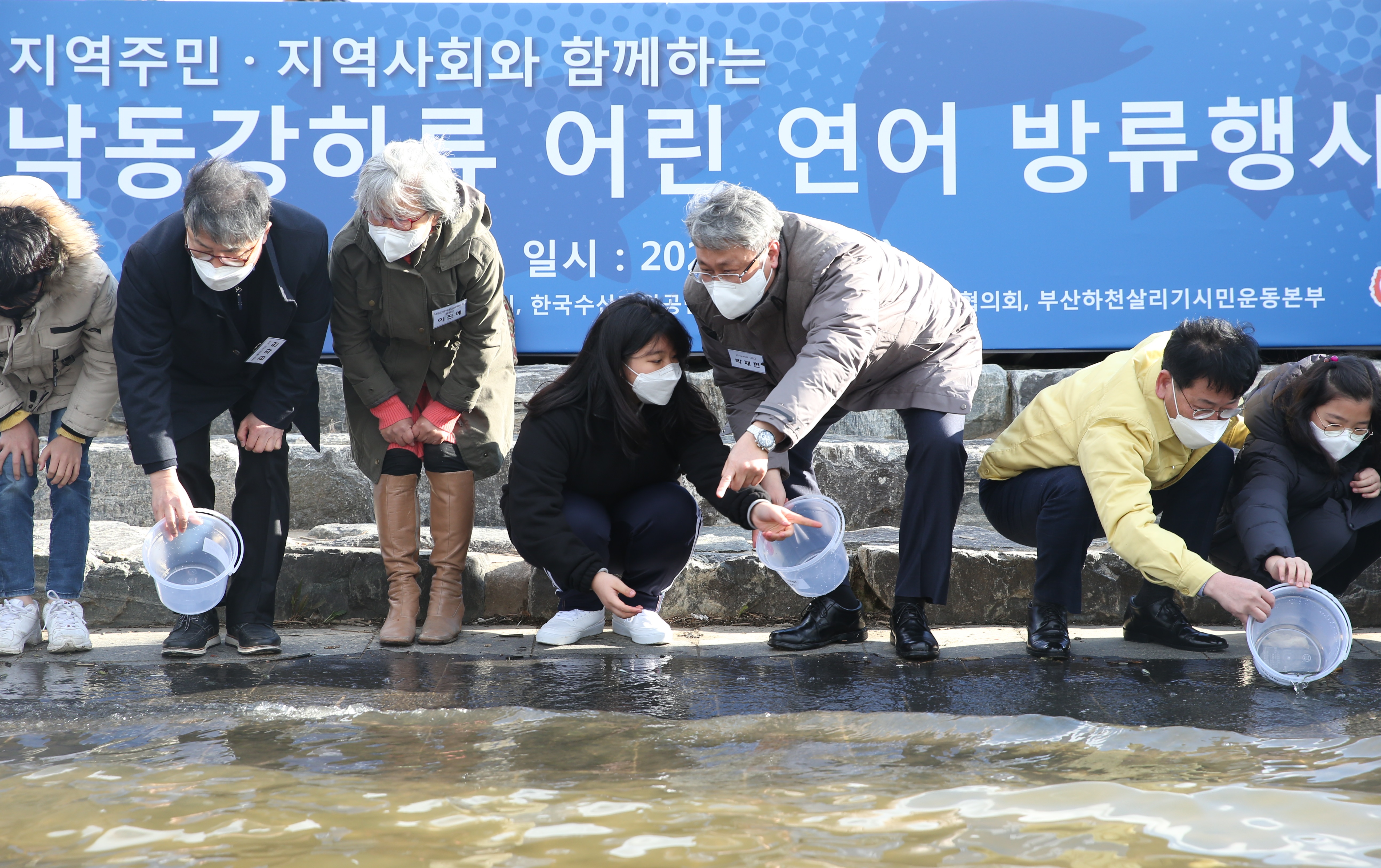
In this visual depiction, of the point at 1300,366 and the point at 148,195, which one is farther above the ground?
the point at 148,195

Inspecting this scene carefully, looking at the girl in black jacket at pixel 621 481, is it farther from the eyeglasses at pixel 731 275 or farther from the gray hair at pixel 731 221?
the gray hair at pixel 731 221

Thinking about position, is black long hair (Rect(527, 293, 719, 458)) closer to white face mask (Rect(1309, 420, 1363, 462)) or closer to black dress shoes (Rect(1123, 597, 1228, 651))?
black dress shoes (Rect(1123, 597, 1228, 651))

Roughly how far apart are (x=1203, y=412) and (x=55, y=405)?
3.67 meters

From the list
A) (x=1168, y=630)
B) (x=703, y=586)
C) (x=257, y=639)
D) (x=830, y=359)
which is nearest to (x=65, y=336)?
(x=257, y=639)

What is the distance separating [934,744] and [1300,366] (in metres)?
1.87

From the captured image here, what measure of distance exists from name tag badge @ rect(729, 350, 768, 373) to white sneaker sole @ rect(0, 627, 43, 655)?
8.19 feet

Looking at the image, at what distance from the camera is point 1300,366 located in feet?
11.2

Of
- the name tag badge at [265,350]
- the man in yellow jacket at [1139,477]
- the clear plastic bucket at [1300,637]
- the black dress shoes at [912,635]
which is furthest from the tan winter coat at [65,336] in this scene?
the clear plastic bucket at [1300,637]

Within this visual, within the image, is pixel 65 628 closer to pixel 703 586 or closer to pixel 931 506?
pixel 703 586

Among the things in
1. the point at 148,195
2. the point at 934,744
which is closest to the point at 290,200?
the point at 148,195

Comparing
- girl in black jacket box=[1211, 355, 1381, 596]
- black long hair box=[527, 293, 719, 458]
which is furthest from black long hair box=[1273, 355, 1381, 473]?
black long hair box=[527, 293, 719, 458]

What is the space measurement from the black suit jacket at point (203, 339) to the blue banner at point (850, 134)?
6.04 ft

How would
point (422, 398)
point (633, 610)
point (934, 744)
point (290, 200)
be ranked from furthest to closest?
point (290, 200), point (422, 398), point (633, 610), point (934, 744)

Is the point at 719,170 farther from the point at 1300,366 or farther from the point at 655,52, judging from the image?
the point at 1300,366
